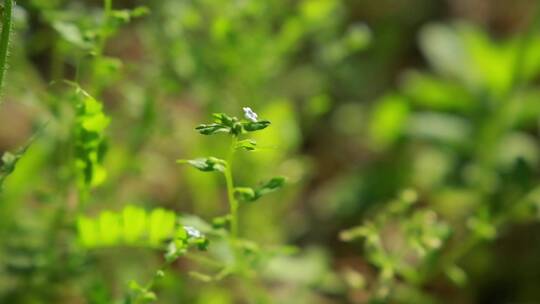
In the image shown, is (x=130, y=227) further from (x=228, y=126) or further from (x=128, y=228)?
(x=228, y=126)

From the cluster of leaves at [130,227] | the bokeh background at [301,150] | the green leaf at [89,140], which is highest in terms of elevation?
the bokeh background at [301,150]

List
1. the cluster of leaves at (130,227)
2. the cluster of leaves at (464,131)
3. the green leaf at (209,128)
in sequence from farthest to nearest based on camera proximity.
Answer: the cluster of leaves at (464,131) → the cluster of leaves at (130,227) → the green leaf at (209,128)

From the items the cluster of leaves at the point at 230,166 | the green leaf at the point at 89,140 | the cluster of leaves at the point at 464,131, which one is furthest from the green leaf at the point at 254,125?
the cluster of leaves at the point at 464,131

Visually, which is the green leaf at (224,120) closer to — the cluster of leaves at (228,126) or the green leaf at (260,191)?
the cluster of leaves at (228,126)

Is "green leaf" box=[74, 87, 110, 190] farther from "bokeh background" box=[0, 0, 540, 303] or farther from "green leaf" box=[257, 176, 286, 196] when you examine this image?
"green leaf" box=[257, 176, 286, 196]

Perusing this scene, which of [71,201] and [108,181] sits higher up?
[71,201]

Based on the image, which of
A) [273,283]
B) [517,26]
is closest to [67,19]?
[273,283]

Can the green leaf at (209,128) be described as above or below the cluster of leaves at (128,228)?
below

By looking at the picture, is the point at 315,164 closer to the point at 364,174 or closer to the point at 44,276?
the point at 364,174

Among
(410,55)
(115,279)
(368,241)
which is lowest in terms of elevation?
(368,241)
